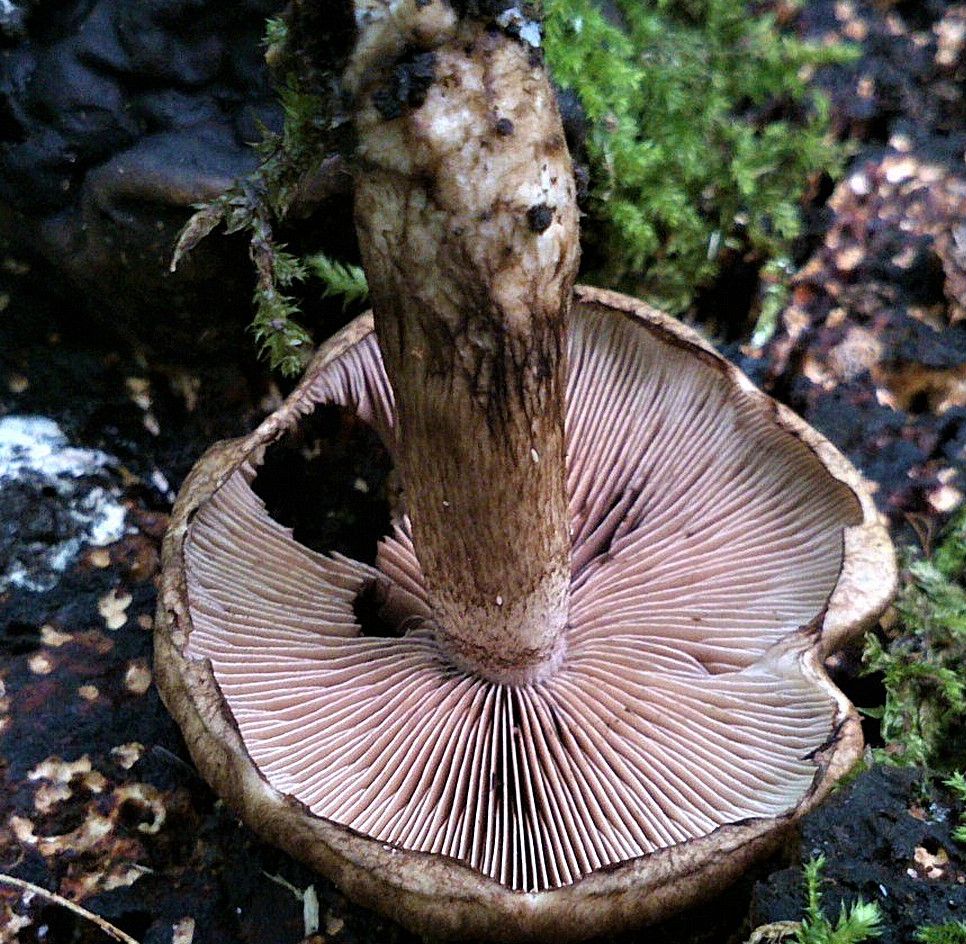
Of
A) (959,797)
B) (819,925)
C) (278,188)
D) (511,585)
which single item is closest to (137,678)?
(511,585)

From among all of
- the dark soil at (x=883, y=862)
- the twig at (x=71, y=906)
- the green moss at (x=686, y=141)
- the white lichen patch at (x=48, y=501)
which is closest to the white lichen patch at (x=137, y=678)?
the white lichen patch at (x=48, y=501)

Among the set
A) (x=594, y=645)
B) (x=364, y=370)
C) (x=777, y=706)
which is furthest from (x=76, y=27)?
(x=777, y=706)

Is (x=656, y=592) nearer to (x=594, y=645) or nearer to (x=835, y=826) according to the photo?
(x=594, y=645)

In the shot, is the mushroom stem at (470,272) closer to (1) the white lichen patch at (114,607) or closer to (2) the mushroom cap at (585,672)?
(2) the mushroom cap at (585,672)

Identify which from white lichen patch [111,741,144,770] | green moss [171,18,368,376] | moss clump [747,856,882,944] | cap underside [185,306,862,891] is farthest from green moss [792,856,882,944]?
white lichen patch [111,741,144,770]

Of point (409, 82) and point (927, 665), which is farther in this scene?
point (927, 665)

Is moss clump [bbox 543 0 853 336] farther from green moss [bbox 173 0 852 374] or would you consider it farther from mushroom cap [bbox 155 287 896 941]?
mushroom cap [bbox 155 287 896 941]

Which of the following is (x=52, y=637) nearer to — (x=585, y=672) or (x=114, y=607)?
(x=114, y=607)
